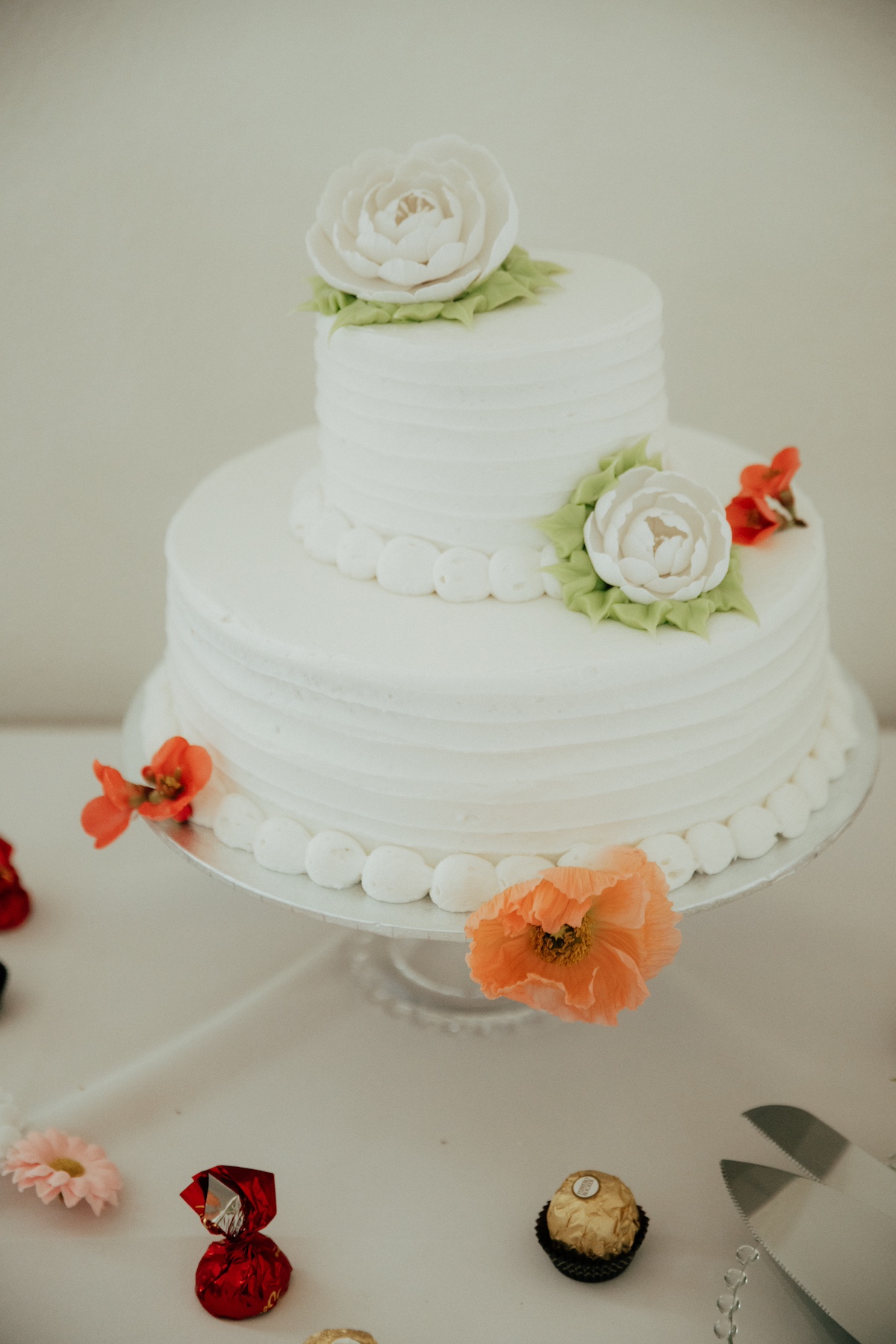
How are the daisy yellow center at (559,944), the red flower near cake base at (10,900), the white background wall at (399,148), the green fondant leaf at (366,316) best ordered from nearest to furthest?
the daisy yellow center at (559,944), the green fondant leaf at (366,316), the red flower near cake base at (10,900), the white background wall at (399,148)

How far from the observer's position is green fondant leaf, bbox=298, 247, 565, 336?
2.18m

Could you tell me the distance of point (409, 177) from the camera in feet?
7.27

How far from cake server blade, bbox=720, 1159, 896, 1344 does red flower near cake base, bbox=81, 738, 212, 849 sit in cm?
121

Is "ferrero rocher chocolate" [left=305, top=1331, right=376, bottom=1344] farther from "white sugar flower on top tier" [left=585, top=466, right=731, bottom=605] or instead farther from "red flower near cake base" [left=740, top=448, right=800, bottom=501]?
"red flower near cake base" [left=740, top=448, right=800, bottom=501]

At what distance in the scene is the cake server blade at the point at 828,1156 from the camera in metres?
1.99

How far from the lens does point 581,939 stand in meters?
1.99

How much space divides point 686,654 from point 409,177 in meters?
1.01

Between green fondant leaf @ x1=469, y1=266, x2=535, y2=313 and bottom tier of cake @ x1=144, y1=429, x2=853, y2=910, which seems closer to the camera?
bottom tier of cake @ x1=144, y1=429, x2=853, y2=910

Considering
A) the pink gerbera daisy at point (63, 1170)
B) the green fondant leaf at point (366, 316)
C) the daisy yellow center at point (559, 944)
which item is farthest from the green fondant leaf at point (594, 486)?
the pink gerbera daisy at point (63, 1170)

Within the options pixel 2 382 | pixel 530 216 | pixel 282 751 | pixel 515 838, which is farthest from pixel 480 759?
pixel 2 382

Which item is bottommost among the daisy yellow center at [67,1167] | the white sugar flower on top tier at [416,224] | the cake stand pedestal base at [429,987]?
the cake stand pedestal base at [429,987]

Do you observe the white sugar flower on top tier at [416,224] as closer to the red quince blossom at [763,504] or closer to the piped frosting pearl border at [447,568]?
the piped frosting pearl border at [447,568]

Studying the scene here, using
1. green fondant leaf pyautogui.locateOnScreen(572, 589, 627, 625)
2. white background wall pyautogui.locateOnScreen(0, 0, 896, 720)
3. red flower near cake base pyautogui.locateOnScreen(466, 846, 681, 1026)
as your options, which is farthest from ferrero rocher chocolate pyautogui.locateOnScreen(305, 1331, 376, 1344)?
white background wall pyautogui.locateOnScreen(0, 0, 896, 720)

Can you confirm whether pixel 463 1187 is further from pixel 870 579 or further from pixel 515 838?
pixel 870 579
